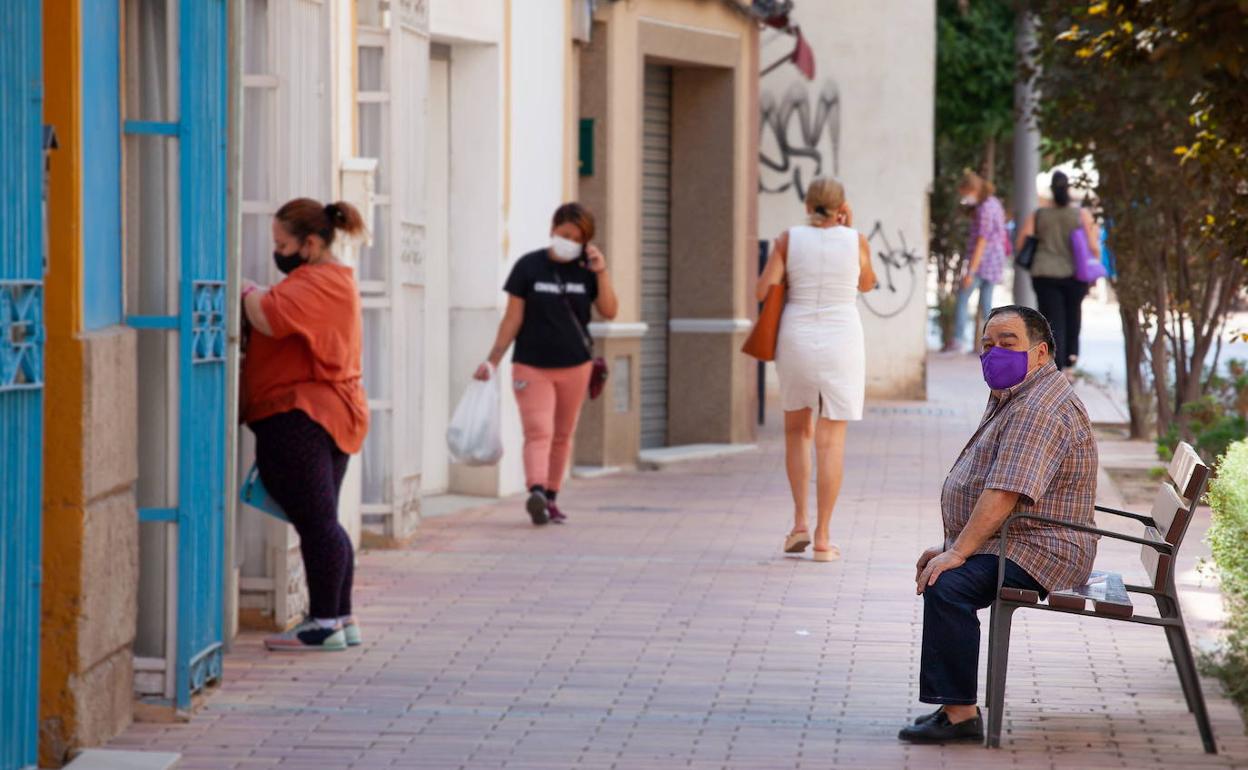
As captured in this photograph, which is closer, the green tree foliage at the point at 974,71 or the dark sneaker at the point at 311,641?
the dark sneaker at the point at 311,641

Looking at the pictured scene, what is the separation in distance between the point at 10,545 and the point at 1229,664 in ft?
13.7

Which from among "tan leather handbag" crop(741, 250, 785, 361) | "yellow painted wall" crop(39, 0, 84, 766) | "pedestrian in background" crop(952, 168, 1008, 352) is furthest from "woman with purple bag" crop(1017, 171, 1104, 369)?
"yellow painted wall" crop(39, 0, 84, 766)

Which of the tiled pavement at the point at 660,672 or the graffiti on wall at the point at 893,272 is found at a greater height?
the graffiti on wall at the point at 893,272

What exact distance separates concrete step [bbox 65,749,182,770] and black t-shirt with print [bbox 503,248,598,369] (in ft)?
17.8

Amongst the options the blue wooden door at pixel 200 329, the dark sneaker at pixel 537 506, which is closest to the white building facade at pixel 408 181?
the dark sneaker at pixel 537 506

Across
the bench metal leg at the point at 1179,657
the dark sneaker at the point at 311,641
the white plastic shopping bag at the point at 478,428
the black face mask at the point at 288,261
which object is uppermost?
the black face mask at the point at 288,261

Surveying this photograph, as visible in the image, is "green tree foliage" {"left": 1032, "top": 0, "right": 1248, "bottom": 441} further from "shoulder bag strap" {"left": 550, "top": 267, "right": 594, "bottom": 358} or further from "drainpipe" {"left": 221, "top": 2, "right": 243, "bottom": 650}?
"drainpipe" {"left": 221, "top": 2, "right": 243, "bottom": 650}

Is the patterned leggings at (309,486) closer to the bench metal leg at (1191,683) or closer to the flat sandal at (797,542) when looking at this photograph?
the bench metal leg at (1191,683)

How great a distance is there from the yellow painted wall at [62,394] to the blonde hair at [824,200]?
500cm

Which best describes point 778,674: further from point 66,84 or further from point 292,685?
point 66,84

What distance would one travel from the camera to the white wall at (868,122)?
69.6 ft

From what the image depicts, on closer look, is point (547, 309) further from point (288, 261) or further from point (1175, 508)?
point (1175, 508)

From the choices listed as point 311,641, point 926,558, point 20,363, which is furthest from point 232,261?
point 926,558

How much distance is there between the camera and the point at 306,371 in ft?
25.0
